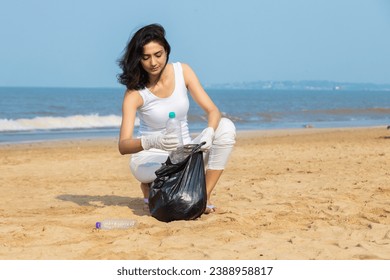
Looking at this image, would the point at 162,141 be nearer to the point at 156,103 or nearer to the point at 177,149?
the point at 177,149

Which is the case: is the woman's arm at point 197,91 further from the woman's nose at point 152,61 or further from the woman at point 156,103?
the woman's nose at point 152,61

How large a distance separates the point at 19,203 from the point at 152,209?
1.80 metres

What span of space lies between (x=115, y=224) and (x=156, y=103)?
1.03 meters

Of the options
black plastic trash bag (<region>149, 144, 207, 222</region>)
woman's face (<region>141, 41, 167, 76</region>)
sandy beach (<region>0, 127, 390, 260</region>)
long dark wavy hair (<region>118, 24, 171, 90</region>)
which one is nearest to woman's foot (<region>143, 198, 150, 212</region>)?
sandy beach (<region>0, 127, 390, 260</region>)

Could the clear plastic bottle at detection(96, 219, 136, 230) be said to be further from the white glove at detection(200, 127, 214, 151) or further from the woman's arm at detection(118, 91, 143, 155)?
the white glove at detection(200, 127, 214, 151)

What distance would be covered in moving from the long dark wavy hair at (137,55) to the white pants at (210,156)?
22.5 inches

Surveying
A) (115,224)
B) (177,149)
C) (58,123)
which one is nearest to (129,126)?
(177,149)

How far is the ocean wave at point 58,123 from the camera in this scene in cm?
2244

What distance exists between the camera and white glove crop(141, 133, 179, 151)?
4547 mm

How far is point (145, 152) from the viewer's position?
5152mm

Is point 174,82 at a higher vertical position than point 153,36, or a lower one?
lower

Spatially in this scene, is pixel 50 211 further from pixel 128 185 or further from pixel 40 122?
pixel 40 122
